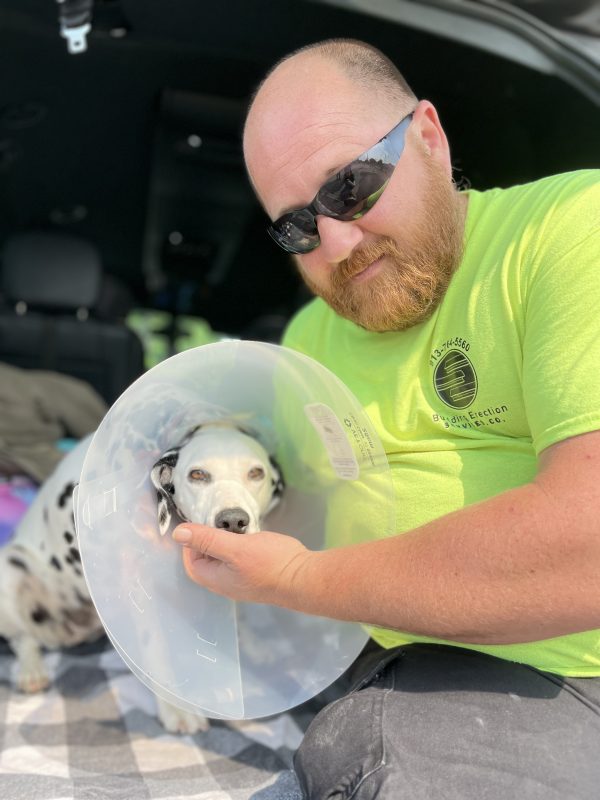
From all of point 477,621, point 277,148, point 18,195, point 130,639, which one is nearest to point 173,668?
point 130,639

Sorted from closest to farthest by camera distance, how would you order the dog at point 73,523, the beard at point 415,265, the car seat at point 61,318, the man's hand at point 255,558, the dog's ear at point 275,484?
the man's hand at point 255,558
the beard at point 415,265
the dog at point 73,523
the dog's ear at point 275,484
the car seat at point 61,318

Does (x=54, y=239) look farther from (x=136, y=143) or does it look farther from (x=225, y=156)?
(x=225, y=156)

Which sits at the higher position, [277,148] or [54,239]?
[277,148]

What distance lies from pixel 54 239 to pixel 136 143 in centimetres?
84

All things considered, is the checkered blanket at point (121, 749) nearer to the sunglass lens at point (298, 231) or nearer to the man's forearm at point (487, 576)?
the man's forearm at point (487, 576)

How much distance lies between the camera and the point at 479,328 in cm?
174

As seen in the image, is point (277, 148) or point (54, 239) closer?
point (277, 148)

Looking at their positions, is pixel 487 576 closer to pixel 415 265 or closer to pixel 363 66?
pixel 415 265

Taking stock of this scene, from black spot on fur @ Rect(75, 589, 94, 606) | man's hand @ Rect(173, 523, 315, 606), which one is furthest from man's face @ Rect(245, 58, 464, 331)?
black spot on fur @ Rect(75, 589, 94, 606)

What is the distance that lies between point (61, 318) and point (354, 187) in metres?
3.42

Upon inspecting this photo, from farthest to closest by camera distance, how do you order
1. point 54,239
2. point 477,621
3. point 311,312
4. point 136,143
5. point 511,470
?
point 54,239 → point 136,143 → point 311,312 → point 511,470 → point 477,621

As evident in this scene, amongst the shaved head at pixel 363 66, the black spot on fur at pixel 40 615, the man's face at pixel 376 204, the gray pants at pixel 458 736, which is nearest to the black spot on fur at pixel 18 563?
the black spot on fur at pixel 40 615

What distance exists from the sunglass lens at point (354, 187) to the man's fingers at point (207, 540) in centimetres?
81

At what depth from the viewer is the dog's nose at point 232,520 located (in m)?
1.94
